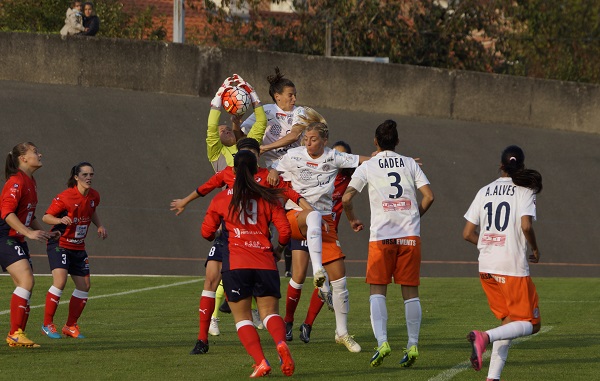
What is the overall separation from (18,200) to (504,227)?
185 inches

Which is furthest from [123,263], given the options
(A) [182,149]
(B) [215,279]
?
(B) [215,279]

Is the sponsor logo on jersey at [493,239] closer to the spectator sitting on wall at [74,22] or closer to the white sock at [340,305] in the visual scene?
the white sock at [340,305]

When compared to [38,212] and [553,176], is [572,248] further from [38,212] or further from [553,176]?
[38,212]

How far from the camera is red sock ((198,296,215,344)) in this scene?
35.3 feet

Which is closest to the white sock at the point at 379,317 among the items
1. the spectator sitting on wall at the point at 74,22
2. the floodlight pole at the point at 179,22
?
the spectator sitting on wall at the point at 74,22

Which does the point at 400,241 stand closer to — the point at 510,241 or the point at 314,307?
the point at 510,241

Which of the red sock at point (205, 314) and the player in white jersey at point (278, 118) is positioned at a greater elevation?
the player in white jersey at point (278, 118)

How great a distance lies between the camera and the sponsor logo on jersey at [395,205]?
10078 mm

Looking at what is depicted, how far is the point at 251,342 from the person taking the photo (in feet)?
29.2

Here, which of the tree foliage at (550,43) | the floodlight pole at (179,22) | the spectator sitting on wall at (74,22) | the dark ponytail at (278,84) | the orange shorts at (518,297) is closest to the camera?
the orange shorts at (518,297)

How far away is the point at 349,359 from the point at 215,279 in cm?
164

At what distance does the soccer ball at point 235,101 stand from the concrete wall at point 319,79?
1602cm

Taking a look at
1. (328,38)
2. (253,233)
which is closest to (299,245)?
(253,233)

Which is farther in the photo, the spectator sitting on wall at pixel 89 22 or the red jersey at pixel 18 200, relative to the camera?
the spectator sitting on wall at pixel 89 22
